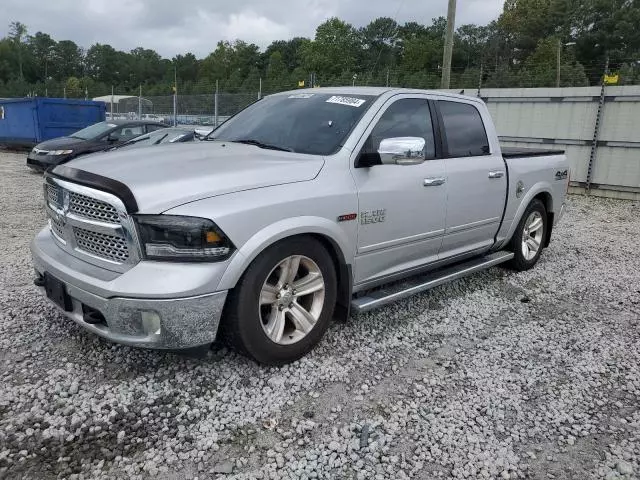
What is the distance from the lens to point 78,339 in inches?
139

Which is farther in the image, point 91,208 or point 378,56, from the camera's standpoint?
point 378,56

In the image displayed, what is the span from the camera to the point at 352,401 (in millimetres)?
3000

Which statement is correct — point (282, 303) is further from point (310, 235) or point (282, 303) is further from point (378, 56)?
point (378, 56)

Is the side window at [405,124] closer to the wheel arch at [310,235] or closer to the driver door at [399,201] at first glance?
the driver door at [399,201]

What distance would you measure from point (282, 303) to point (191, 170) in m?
0.97

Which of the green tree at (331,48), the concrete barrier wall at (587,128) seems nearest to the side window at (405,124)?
Answer: the concrete barrier wall at (587,128)

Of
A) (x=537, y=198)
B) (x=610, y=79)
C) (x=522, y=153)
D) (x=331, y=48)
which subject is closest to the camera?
(x=522, y=153)

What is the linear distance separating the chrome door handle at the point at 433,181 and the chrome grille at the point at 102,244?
223 cm

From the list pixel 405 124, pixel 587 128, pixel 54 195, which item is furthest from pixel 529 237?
pixel 587 128

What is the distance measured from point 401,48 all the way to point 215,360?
77407 mm

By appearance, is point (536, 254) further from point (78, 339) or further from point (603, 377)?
point (78, 339)

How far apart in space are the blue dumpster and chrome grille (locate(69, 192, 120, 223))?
15588 mm

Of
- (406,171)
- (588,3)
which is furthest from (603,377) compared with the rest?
(588,3)

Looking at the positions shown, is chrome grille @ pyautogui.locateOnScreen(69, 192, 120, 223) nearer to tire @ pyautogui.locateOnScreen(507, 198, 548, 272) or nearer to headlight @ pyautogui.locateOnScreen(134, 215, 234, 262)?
headlight @ pyautogui.locateOnScreen(134, 215, 234, 262)
